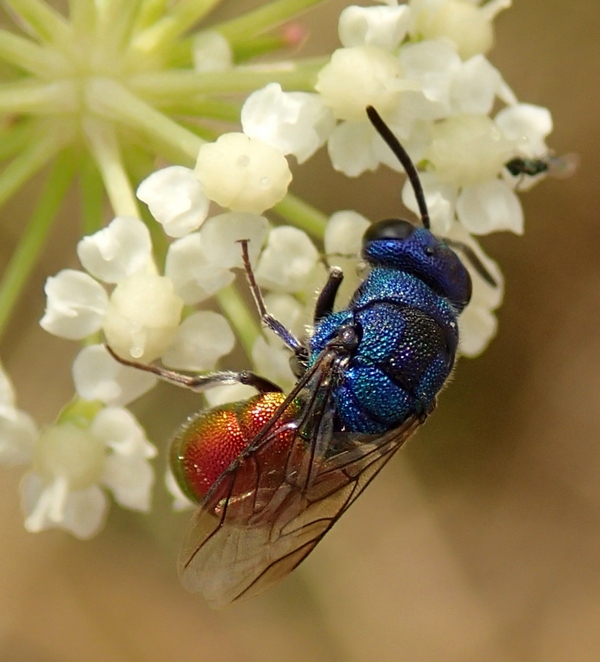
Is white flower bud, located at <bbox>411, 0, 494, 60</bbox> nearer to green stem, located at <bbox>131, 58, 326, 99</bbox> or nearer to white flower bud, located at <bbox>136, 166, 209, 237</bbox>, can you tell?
green stem, located at <bbox>131, 58, 326, 99</bbox>

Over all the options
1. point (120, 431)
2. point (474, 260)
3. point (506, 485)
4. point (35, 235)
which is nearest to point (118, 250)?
→ point (35, 235)

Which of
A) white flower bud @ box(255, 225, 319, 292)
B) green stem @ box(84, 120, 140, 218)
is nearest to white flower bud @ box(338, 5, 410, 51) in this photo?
white flower bud @ box(255, 225, 319, 292)

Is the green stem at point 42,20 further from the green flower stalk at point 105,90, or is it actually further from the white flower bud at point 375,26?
the white flower bud at point 375,26

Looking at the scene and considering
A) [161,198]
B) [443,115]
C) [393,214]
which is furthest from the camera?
[393,214]

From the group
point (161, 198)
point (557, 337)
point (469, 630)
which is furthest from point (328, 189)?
point (161, 198)

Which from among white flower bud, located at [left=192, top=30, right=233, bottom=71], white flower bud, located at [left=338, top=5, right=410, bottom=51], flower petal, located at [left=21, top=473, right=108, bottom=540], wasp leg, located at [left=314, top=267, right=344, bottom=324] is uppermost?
white flower bud, located at [left=192, top=30, right=233, bottom=71]

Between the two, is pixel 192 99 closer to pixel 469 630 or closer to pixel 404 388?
pixel 404 388

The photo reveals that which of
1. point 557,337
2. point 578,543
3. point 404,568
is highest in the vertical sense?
point 557,337
